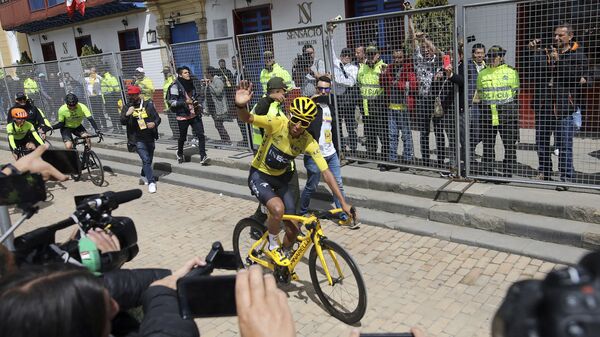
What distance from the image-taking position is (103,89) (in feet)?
41.3

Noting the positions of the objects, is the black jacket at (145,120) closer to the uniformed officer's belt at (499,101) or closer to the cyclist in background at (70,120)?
the cyclist in background at (70,120)

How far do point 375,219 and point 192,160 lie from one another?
16.5ft

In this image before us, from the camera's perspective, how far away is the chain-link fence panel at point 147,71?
1125 cm

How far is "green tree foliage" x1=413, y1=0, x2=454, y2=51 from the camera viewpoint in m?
6.36

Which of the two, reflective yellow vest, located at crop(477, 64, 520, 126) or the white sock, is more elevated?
reflective yellow vest, located at crop(477, 64, 520, 126)

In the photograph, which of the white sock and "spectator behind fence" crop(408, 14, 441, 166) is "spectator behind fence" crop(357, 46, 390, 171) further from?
the white sock

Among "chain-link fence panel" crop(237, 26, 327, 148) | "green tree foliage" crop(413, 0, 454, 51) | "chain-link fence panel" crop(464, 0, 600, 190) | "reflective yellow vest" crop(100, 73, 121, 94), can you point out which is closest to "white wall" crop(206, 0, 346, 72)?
"chain-link fence panel" crop(237, 26, 327, 148)

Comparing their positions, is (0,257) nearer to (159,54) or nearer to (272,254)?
(272,254)

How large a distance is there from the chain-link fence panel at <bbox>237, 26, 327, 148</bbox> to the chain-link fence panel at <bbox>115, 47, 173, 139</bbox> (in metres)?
2.73

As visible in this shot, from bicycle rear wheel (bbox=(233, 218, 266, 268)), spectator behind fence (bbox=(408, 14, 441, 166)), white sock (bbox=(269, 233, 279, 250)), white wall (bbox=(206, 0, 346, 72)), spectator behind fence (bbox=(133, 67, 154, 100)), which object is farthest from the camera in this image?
spectator behind fence (bbox=(133, 67, 154, 100))

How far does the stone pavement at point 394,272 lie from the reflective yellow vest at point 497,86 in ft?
6.41

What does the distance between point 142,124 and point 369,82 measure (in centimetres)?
436

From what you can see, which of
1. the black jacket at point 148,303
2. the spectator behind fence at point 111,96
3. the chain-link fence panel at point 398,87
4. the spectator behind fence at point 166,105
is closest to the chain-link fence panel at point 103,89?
the spectator behind fence at point 111,96

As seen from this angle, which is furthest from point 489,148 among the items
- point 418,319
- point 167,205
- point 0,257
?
point 0,257
